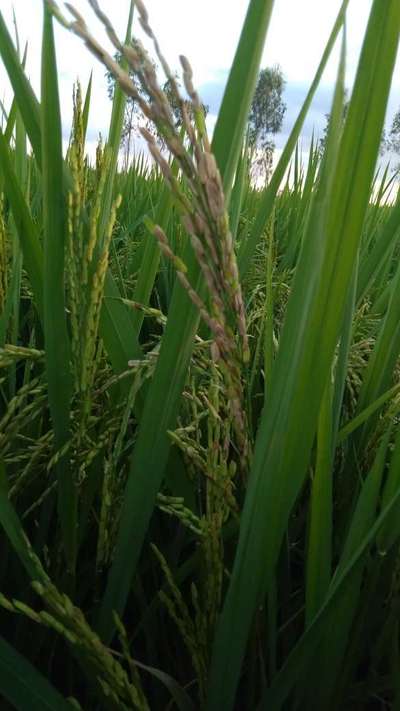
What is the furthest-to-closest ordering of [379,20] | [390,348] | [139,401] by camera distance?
[390,348] → [139,401] → [379,20]

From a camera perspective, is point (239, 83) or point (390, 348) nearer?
point (239, 83)

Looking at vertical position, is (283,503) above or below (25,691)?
above

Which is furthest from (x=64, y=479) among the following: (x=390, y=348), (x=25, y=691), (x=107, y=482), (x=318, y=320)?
(x=390, y=348)

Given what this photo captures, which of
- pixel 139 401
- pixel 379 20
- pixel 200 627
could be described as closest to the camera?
pixel 379 20

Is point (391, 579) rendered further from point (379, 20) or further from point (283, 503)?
point (379, 20)

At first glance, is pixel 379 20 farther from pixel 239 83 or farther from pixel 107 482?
pixel 107 482

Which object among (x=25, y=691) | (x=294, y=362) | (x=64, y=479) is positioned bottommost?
(x=25, y=691)
